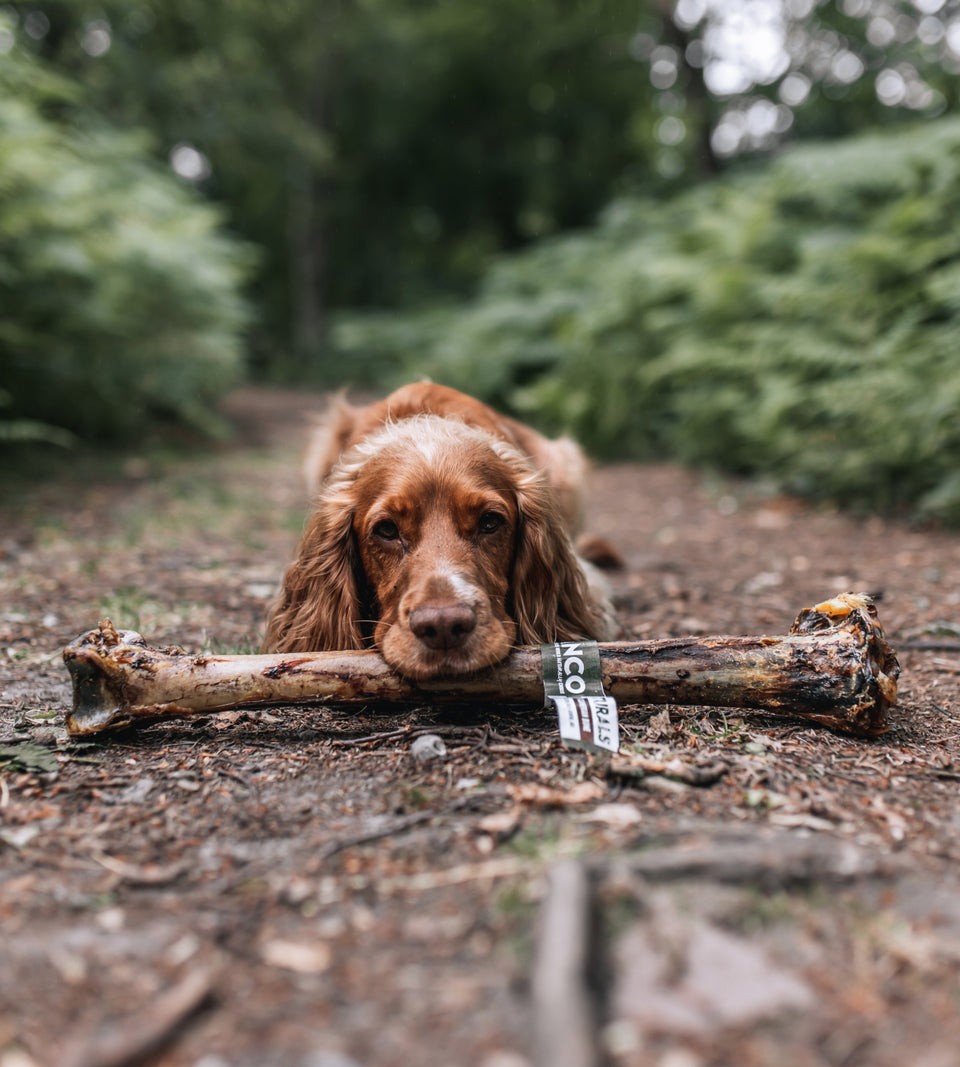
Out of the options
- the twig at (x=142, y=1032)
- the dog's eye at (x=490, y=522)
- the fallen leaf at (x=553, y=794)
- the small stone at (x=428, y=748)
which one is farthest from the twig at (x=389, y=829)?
the dog's eye at (x=490, y=522)

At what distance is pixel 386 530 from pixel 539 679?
80 centimetres

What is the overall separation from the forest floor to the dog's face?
0.28 m

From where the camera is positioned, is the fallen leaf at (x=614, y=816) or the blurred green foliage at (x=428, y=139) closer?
the fallen leaf at (x=614, y=816)

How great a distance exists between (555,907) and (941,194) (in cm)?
718

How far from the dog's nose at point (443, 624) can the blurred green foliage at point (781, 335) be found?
14.5 ft

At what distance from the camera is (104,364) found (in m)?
8.61

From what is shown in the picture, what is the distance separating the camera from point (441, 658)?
2604mm

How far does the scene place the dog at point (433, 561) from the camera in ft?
8.74

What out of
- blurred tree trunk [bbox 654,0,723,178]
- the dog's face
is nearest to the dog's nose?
the dog's face

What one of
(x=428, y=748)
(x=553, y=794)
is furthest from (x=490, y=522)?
(x=553, y=794)

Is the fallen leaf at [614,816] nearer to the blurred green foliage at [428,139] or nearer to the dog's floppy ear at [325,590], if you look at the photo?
the dog's floppy ear at [325,590]

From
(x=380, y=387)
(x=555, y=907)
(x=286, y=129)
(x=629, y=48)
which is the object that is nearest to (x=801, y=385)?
(x=555, y=907)

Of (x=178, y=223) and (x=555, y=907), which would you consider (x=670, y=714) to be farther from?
(x=178, y=223)

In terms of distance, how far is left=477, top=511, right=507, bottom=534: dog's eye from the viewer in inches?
120
